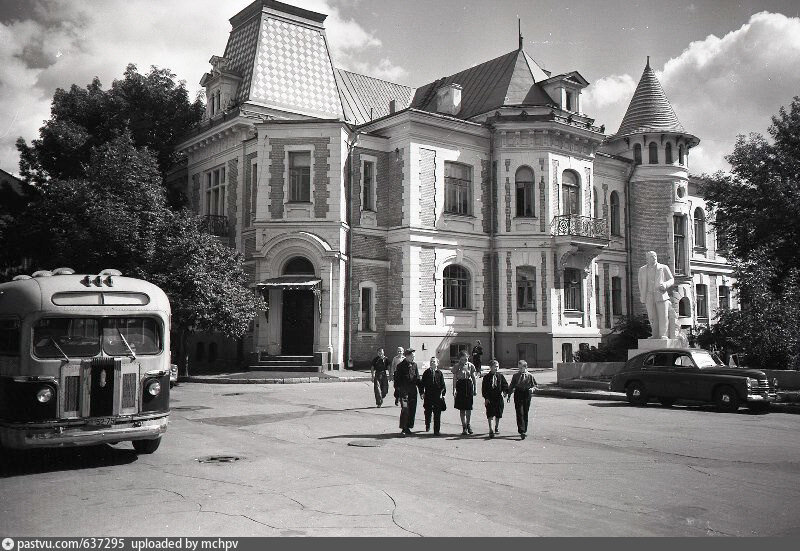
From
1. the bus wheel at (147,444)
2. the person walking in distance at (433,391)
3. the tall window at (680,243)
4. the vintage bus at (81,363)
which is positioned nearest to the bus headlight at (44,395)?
the vintage bus at (81,363)

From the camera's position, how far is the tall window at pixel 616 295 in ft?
128

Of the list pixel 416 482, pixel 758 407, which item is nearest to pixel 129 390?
pixel 416 482

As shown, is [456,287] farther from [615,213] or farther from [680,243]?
[680,243]

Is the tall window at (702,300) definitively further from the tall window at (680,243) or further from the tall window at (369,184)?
the tall window at (369,184)

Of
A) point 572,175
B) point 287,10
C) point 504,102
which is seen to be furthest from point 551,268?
point 287,10

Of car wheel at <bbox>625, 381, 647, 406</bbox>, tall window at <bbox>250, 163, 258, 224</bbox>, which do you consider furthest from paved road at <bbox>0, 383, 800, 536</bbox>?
tall window at <bbox>250, 163, 258, 224</bbox>

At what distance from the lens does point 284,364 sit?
2881 centimetres

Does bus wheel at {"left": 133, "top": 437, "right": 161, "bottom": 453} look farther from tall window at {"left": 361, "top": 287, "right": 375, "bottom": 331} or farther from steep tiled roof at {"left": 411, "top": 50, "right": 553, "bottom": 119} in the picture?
steep tiled roof at {"left": 411, "top": 50, "right": 553, "bottom": 119}

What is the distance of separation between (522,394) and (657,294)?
1233cm

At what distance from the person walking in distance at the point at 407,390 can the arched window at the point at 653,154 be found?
30.9m

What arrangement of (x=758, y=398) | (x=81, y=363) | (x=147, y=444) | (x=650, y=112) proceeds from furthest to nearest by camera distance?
1. (x=650, y=112)
2. (x=758, y=398)
3. (x=147, y=444)
4. (x=81, y=363)

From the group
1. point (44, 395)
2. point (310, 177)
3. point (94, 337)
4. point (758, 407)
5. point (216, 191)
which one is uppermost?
point (216, 191)

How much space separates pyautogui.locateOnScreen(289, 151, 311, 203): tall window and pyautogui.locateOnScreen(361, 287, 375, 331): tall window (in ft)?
16.8

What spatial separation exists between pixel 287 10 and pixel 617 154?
20733 millimetres
